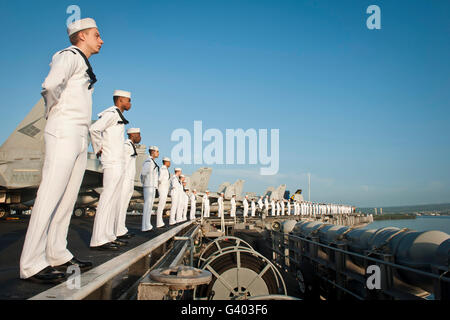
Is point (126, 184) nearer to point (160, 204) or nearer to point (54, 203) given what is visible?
point (54, 203)

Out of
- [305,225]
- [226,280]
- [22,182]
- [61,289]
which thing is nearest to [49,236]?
[61,289]

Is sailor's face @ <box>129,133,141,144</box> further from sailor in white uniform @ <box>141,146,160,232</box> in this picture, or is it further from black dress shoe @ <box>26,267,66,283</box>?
black dress shoe @ <box>26,267,66,283</box>

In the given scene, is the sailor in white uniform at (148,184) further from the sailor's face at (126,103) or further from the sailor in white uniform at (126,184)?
the sailor's face at (126,103)

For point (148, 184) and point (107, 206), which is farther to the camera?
point (148, 184)

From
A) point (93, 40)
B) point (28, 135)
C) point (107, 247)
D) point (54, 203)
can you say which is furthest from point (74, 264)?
point (28, 135)

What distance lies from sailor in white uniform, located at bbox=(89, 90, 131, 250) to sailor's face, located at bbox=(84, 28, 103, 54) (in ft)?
4.47

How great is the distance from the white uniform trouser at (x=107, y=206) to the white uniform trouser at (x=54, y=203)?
1.41 meters

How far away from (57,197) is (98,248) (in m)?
1.79

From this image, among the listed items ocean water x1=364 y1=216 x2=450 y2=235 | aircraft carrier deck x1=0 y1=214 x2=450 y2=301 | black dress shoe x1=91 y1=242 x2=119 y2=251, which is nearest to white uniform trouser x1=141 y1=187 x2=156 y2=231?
aircraft carrier deck x1=0 y1=214 x2=450 y2=301

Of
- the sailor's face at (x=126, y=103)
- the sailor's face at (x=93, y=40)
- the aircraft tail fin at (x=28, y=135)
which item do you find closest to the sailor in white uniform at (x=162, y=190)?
the sailor's face at (x=126, y=103)

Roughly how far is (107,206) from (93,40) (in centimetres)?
238

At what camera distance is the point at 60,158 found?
2.39m

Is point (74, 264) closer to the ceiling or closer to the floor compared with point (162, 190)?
closer to the floor
